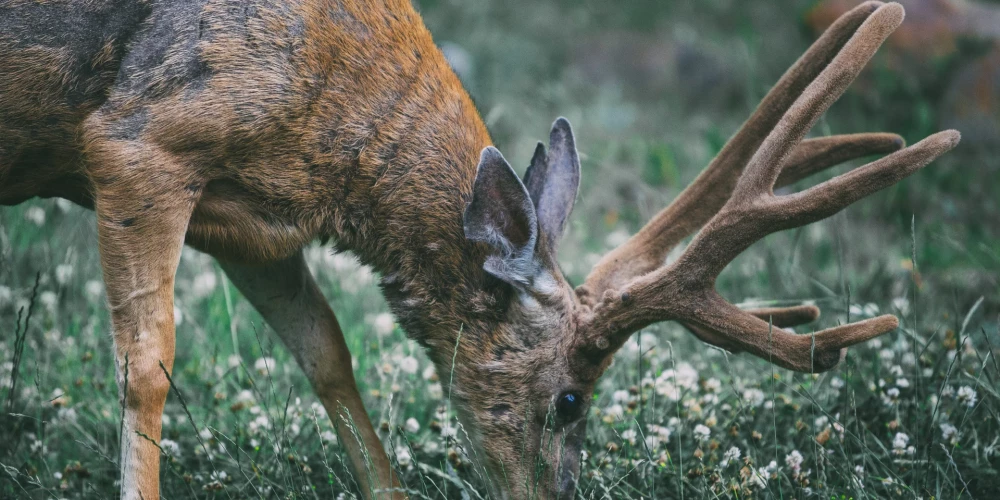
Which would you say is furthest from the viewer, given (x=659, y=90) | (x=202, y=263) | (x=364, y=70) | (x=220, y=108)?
(x=659, y=90)

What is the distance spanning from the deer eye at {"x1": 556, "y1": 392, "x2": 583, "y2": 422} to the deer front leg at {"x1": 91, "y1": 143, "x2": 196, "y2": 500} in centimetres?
133

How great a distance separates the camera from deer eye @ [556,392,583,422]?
3422 millimetres

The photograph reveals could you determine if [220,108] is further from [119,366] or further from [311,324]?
[311,324]

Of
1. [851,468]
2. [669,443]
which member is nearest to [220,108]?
[669,443]

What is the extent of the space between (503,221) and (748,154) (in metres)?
1.06

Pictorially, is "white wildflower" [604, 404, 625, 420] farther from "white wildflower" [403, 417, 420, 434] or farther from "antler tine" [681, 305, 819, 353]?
"white wildflower" [403, 417, 420, 434]

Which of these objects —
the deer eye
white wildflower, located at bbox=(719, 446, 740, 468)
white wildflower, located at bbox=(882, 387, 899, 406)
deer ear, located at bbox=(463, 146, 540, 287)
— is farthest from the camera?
white wildflower, located at bbox=(882, 387, 899, 406)

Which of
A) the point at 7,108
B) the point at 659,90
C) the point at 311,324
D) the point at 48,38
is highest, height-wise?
the point at 48,38

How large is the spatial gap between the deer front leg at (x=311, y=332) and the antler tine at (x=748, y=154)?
1103 mm

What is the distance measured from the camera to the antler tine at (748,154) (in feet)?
11.9

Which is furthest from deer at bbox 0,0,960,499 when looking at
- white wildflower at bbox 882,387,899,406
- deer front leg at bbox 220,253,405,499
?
white wildflower at bbox 882,387,899,406

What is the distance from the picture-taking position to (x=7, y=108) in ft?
10.4

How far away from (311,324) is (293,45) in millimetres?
1196

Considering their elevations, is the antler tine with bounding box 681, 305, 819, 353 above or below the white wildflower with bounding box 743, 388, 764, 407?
above
